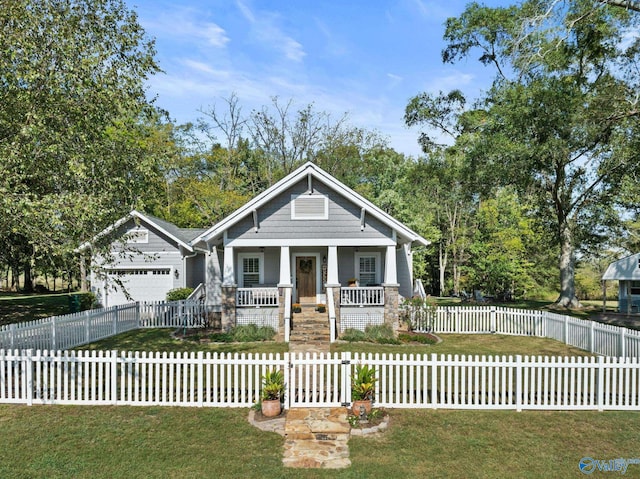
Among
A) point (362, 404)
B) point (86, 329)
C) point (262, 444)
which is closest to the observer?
point (262, 444)

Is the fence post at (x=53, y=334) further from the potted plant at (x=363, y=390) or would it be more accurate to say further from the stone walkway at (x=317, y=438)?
the potted plant at (x=363, y=390)

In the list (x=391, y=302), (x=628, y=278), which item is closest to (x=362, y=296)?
(x=391, y=302)

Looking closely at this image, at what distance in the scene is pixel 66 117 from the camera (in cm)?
1070

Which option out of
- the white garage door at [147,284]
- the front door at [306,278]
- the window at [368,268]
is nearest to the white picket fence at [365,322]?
the front door at [306,278]

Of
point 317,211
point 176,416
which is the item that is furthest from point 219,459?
point 317,211

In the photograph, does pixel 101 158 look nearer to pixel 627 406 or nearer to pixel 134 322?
pixel 134 322

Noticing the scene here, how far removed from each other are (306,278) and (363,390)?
11862 millimetres

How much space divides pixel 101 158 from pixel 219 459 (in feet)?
26.7

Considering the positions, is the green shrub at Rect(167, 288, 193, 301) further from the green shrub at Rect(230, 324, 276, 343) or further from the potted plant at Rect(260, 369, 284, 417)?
the potted plant at Rect(260, 369, 284, 417)

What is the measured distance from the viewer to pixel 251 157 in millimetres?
48125

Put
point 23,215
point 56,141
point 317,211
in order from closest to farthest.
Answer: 1. point 23,215
2. point 56,141
3. point 317,211

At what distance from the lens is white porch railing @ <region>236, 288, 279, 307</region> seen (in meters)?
17.9

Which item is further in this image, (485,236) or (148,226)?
(485,236)

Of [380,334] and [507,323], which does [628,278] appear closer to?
[507,323]
